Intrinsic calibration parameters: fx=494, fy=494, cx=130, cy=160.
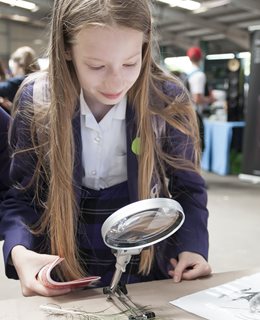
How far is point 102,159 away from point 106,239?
0.88 feet

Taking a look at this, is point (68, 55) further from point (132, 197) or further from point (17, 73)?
point (17, 73)

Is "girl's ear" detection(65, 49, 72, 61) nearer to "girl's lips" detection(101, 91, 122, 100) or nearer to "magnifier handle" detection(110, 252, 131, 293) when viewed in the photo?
"girl's lips" detection(101, 91, 122, 100)

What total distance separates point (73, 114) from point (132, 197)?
18 centimetres

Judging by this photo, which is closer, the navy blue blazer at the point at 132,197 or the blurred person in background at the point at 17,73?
the navy blue blazer at the point at 132,197

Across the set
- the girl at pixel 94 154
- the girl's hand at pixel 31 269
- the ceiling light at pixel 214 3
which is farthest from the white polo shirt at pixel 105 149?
the ceiling light at pixel 214 3

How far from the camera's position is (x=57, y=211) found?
2.75 feet

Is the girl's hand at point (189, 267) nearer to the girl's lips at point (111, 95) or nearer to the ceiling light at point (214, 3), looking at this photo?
the girl's lips at point (111, 95)

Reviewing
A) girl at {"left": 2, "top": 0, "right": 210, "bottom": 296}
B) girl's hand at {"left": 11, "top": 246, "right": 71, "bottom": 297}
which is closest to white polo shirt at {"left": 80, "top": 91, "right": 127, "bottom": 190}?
girl at {"left": 2, "top": 0, "right": 210, "bottom": 296}

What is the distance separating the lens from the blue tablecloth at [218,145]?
536 centimetres

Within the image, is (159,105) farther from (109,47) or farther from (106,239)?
(106,239)

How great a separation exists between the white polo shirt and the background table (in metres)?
0.20

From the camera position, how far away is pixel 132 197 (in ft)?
2.91

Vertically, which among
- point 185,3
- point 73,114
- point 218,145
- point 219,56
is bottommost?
point 218,145

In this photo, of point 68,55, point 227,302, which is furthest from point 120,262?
point 68,55
